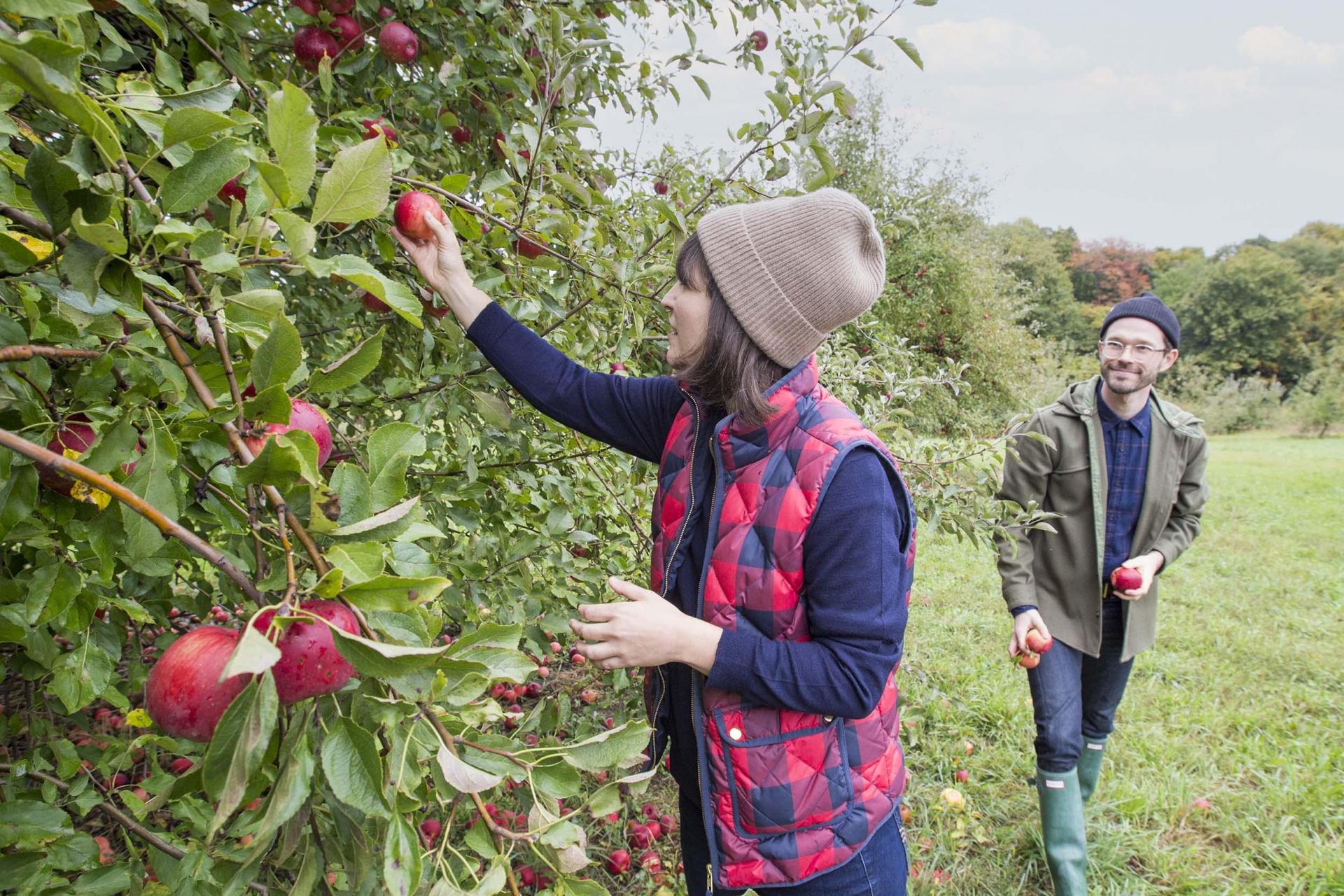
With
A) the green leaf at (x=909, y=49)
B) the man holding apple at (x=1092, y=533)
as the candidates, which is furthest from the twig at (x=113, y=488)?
the man holding apple at (x=1092, y=533)

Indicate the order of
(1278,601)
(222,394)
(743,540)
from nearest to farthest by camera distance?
(222,394) → (743,540) → (1278,601)

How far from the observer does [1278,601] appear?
5277 mm

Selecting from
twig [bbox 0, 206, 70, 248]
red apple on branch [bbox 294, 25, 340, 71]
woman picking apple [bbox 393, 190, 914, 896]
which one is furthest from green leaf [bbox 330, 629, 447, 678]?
red apple on branch [bbox 294, 25, 340, 71]

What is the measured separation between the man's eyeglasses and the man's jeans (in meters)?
0.70

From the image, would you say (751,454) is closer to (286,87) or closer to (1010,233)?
(286,87)

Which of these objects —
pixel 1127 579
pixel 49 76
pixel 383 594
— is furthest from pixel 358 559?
pixel 1127 579

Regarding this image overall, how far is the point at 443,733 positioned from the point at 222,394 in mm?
383

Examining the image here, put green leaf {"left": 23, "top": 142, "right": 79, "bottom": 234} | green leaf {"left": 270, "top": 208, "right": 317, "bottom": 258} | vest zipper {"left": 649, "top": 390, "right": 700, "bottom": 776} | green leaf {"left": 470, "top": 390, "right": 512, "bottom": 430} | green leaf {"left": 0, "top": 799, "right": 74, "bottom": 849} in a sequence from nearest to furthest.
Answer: green leaf {"left": 23, "top": 142, "right": 79, "bottom": 234} < green leaf {"left": 270, "top": 208, "right": 317, "bottom": 258} < green leaf {"left": 0, "top": 799, "right": 74, "bottom": 849} < vest zipper {"left": 649, "top": 390, "right": 700, "bottom": 776} < green leaf {"left": 470, "top": 390, "right": 512, "bottom": 430}

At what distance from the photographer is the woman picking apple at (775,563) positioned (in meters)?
1.16

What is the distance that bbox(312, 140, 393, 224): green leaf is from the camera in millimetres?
691

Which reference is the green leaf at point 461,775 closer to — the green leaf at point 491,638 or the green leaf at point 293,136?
the green leaf at point 491,638

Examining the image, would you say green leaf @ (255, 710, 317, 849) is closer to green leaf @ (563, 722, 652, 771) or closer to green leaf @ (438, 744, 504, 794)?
green leaf @ (438, 744, 504, 794)

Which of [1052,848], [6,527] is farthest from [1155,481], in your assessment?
[6,527]

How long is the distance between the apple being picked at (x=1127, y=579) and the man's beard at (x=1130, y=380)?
0.49 meters
